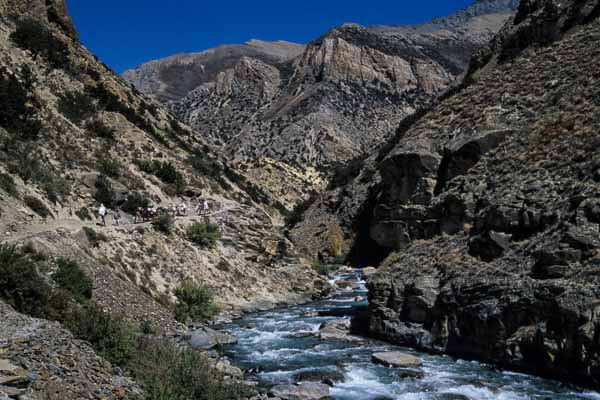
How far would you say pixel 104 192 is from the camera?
30.9 meters

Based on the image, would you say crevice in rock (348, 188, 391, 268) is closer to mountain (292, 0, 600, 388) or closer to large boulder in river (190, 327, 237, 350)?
mountain (292, 0, 600, 388)

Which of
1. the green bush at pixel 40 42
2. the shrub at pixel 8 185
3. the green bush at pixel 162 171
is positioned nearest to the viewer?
the shrub at pixel 8 185

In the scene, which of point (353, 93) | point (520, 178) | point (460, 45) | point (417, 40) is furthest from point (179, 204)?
point (460, 45)

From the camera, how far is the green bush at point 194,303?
2456 cm

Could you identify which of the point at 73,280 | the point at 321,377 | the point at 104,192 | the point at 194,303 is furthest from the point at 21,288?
the point at 104,192

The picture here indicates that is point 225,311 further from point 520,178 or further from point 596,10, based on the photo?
point 596,10

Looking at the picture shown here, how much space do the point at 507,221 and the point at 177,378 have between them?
13.3 metres

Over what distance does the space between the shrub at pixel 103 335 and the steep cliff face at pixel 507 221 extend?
10.8m

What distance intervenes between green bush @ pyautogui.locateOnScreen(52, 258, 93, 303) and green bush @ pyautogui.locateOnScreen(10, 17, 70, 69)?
2849 cm

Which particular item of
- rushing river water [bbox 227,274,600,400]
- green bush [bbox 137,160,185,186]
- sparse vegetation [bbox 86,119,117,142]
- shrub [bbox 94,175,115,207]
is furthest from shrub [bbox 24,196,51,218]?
sparse vegetation [bbox 86,119,117,142]

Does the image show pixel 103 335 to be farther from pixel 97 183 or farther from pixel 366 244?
pixel 366 244

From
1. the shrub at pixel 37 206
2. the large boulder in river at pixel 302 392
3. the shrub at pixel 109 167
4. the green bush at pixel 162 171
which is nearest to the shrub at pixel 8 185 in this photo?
the shrub at pixel 37 206

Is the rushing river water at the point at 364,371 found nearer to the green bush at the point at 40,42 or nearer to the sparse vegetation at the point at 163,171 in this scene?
the sparse vegetation at the point at 163,171

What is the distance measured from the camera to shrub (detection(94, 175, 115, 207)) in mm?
30703
